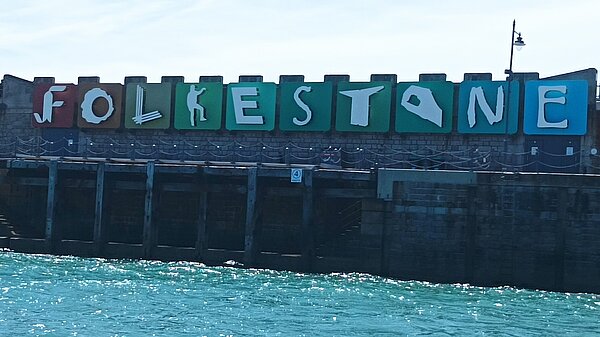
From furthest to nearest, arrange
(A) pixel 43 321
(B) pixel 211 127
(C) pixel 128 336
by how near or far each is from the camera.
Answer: (B) pixel 211 127 < (A) pixel 43 321 < (C) pixel 128 336

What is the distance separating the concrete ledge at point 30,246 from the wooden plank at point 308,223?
34.3ft

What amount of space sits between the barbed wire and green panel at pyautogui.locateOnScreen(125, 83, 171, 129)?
79 centimetres

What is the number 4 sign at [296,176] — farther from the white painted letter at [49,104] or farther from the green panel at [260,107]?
the white painted letter at [49,104]

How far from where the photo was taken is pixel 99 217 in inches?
1455

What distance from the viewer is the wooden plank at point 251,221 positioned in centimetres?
3472

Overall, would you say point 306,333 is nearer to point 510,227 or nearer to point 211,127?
point 510,227

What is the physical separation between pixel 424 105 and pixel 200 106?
9.66 meters

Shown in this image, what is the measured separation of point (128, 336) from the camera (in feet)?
70.4

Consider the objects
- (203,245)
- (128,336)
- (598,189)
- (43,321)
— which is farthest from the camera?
(203,245)

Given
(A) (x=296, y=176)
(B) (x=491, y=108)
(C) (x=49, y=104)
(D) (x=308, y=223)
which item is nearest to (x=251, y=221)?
(D) (x=308, y=223)

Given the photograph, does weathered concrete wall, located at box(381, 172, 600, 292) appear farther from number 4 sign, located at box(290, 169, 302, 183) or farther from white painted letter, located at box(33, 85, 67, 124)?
white painted letter, located at box(33, 85, 67, 124)

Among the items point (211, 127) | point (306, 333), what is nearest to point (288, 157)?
point (211, 127)

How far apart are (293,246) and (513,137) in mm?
9456

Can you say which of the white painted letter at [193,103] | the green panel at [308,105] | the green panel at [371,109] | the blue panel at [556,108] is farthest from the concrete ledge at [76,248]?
the blue panel at [556,108]
